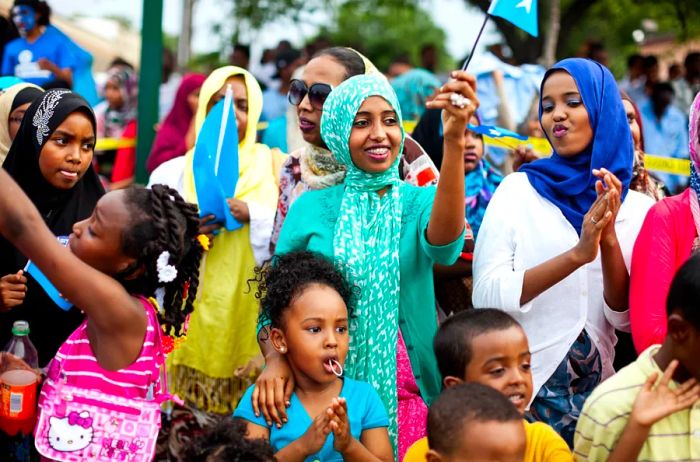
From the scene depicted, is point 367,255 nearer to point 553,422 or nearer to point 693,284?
point 553,422

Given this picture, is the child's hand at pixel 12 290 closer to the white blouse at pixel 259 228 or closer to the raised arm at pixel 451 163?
the raised arm at pixel 451 163

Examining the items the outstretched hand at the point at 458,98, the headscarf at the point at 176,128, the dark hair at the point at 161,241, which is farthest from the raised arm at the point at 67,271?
the headscarf at the point at 176,128

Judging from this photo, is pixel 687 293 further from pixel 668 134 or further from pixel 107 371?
pixel 668 134

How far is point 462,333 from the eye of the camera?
357 centimetres

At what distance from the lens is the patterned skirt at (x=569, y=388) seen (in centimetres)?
393

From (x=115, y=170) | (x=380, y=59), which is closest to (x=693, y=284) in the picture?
(x=115, y=170)

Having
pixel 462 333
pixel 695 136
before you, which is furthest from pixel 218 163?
pixel 695 136

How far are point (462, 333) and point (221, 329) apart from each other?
2481 millimetres

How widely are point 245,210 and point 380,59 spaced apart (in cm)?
2585

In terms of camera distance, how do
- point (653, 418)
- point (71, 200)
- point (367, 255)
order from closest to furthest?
point (653, 418) → point (367, 255) → point (71, 200)

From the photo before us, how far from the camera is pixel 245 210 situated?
227 inches

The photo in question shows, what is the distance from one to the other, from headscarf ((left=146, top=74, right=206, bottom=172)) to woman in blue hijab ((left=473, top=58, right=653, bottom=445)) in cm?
362

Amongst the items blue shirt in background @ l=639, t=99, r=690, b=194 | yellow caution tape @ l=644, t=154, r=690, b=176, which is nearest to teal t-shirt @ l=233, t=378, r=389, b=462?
yellow caution tape @ l=644, t=154, r=690, b=176

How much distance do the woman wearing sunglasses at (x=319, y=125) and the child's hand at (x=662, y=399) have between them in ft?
5.96
